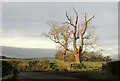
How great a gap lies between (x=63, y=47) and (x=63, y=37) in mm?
2565

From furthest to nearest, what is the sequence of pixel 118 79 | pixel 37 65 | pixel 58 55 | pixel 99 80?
pixel 58 55, pixel 37 65, pixel 99 80, pixel 118 79

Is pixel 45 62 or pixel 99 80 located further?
pixel 45 62

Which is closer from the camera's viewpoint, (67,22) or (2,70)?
(2,70)

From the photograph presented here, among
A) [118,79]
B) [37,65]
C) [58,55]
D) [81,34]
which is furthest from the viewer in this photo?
[58,55]

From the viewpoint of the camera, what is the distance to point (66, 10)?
97.5 feet

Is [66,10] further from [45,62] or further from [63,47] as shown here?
[45,62]

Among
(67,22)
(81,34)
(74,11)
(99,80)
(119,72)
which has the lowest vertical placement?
(99,80)

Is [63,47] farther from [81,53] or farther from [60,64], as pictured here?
[60,64]

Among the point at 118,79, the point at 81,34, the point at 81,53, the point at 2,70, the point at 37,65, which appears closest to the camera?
the point at 2,70

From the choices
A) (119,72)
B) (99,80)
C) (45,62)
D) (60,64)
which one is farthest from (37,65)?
(119,72)

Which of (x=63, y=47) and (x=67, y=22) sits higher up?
(x=67, y=22)

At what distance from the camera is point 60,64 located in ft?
65.3

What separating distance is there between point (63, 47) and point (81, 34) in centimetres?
590

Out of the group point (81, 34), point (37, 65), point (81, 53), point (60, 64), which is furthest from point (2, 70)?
point (81, 53)
